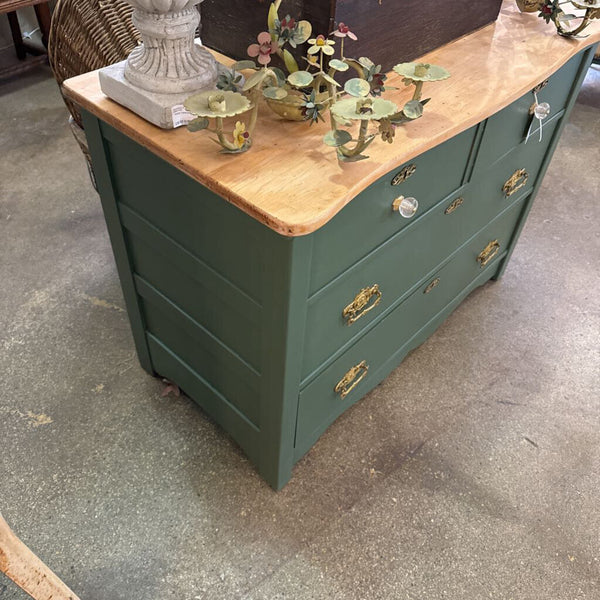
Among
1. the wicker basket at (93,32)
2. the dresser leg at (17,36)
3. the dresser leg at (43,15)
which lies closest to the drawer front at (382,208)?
the wicker basket at (93,32)

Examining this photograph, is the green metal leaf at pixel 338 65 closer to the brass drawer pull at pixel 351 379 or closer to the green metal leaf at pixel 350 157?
the green metal leaf at pixel 350 157

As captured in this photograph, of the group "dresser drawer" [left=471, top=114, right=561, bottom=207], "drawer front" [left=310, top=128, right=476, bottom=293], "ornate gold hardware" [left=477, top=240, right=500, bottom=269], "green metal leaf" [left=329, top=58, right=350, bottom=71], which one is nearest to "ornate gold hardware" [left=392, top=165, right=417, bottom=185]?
"drawer front" [left=310, top=128, right=476, bottom=293]

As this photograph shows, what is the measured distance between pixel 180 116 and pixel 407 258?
0.67m

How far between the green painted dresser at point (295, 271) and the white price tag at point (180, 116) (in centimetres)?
8

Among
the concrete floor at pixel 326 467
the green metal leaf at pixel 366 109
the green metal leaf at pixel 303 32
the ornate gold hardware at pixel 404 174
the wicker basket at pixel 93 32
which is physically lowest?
the concrete floor at pixel 326 467

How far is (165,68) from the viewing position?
1.12m

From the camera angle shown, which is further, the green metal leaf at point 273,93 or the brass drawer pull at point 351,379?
the brass drawer pull at point 351,379

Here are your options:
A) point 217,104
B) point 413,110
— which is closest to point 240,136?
point 217,104

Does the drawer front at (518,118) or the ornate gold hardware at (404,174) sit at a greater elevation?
the ornate gold hardware at (404,174)

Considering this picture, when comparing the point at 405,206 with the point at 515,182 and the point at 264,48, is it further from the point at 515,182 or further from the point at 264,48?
the point at 515,182

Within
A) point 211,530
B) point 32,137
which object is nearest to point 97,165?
point 211,530

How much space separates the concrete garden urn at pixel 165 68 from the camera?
1.08 metres

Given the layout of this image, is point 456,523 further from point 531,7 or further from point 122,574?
point 531,7

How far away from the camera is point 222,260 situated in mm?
1210
